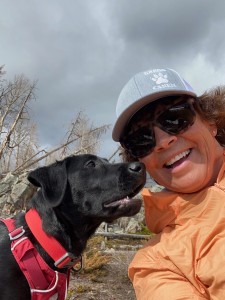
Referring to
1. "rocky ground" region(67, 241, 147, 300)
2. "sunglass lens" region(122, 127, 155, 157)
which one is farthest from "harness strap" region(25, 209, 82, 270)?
"rocky ground" region(67, 241, 147, 300)

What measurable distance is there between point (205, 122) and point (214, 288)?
48.5 inches

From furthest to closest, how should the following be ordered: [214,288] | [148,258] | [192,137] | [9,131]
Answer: [9,131]
[192,137]
[148,258]
[214,288]

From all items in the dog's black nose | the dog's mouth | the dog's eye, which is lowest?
the dog's mouth

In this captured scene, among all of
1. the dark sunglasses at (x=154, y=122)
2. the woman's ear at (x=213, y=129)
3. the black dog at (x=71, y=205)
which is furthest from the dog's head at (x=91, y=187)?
the woman's ear at (x=213, y=129)

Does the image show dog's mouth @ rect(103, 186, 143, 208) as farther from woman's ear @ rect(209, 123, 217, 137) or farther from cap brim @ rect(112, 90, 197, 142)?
woman's ear @ rect(209, 123, 217, 137)

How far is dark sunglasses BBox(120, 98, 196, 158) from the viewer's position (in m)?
2.54

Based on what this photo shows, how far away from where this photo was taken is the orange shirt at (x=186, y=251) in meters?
2.03

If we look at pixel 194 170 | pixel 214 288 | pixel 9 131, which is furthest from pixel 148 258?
pixel 9 131

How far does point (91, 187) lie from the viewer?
127 inches

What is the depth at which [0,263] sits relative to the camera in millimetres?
2707

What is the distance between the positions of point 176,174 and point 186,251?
548 mm

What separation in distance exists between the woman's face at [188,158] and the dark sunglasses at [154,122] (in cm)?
4

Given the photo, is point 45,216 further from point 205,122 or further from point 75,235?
point 205,122

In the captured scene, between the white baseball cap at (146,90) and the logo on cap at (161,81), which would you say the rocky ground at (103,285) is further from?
the logo on cap at (161,81)
